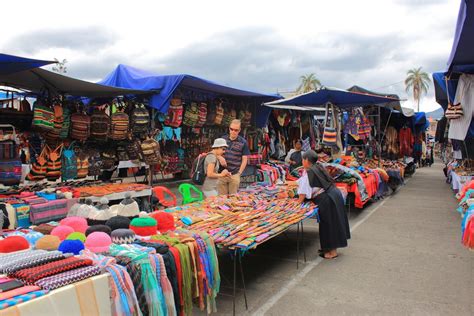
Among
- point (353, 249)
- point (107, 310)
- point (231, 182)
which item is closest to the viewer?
point (107, 310)

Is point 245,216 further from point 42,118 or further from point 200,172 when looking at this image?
point 42,118

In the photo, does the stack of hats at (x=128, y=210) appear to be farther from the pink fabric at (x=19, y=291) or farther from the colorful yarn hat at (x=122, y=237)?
the pink fabric at (x=19, y=291)

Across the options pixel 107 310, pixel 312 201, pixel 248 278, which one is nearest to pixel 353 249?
pixel 312 201

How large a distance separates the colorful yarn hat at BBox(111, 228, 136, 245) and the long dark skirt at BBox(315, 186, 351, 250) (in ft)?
8.83

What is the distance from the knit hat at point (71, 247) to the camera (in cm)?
222

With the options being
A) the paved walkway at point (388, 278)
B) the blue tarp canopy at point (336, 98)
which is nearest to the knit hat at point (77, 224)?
the paved walkway at point (388, 278)

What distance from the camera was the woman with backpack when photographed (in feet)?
17.4

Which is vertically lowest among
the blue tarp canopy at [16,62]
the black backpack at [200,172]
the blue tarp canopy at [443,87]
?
the black backpack at [200,172]

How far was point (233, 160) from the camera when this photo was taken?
572cm

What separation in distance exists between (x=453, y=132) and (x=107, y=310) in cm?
504

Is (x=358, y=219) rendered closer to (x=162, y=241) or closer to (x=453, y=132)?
(x=453, y=132)

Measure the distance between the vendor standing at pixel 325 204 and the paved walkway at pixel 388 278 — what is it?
218 mm

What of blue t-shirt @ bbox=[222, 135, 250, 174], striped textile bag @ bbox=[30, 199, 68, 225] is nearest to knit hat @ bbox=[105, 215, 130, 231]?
striped textile bag @ bbox=[30, 199, 68, 225]

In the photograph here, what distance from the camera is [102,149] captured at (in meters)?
7.05
